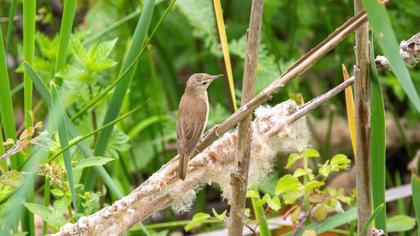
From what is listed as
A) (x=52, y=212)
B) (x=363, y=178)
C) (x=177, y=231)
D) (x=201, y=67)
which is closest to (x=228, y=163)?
(x=363, y=178)

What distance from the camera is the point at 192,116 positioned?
133 inches

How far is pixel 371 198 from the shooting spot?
7.88 feet

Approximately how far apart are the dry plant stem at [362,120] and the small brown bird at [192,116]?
1.71ft

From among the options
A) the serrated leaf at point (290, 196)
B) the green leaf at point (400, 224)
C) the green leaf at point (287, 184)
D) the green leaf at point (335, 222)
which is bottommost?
the green leaf at point (400, 224)

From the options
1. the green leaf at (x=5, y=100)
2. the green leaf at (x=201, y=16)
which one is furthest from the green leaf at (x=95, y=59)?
the green leaf at (x=201, y=16)

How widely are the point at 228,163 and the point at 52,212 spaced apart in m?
0.55

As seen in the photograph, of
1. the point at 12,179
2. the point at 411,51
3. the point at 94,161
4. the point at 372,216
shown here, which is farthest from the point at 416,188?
the point at 12,179

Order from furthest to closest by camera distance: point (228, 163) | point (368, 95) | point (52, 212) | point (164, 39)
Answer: point (164, 39) → point (52, 212) → point (228, 163) → point (368, 95)

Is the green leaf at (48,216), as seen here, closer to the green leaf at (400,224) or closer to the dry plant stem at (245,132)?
the dry plant stem at (245,132)

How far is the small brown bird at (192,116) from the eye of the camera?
289cm

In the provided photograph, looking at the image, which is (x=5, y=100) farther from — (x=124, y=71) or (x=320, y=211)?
(x=320, y=211)

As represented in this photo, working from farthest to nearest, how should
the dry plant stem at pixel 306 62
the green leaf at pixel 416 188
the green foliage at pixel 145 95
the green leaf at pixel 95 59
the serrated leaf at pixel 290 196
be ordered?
the green leaf at pixel 95 59 < the serrated leaf at pixel 290 196 < the green foliage at pixel 145 95 < the green leaf at pixel 416 188 < the dry plant stem at pixel 306 62

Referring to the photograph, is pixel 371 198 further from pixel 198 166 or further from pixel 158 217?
pixel 158 217

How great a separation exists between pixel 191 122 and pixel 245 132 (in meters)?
1.00
